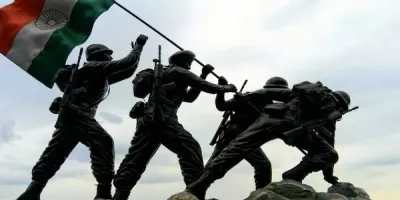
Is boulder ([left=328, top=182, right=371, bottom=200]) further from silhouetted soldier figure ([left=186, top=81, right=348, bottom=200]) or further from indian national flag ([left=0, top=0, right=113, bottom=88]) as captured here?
indian national flag ([left=0, top=0, right=113, bottom=88])

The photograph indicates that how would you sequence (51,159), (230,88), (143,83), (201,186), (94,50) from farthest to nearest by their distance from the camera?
(94,50)
(51,159)
(143,83)
(230,88)
(201,186)

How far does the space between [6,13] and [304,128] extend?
5.16 m

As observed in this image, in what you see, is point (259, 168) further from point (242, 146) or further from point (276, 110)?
point (276, 110)

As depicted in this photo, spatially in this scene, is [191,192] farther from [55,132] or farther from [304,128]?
[55,132]

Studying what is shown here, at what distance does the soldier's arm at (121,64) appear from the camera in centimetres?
950

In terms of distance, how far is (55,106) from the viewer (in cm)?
958

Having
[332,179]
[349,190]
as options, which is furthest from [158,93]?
[349,190]

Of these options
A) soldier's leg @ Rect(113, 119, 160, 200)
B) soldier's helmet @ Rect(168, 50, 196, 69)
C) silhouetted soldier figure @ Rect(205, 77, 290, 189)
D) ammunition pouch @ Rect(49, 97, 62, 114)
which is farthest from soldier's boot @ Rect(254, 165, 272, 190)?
ammunition pouch @ Rect(49, 97, 62, 114)

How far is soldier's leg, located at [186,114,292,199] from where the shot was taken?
28.2 feet

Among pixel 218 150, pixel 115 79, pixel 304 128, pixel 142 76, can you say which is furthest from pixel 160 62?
pixel 304 128

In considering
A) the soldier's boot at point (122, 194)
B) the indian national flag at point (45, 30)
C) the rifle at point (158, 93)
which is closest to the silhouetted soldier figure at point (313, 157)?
the rifle at point (158, 93)

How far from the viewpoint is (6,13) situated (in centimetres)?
979

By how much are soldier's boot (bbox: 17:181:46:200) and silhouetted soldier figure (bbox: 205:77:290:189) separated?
2.70 meters

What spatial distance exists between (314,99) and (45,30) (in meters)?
4.42
